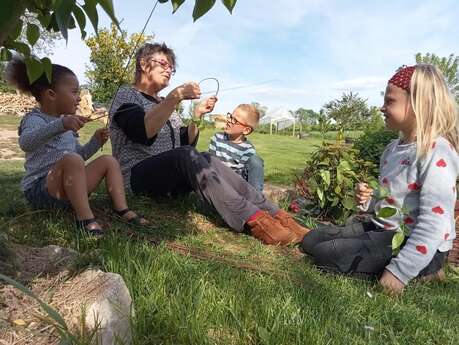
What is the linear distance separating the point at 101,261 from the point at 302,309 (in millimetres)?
839

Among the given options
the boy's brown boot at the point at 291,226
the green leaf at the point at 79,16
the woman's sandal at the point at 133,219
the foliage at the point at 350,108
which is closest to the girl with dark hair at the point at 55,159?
the woman's sandal at the point at 133,219

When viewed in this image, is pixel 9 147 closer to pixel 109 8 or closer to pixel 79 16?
pixel 79 16

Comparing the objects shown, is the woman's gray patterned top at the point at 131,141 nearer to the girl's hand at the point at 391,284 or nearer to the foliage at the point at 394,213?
the foliage at the point at 394,213

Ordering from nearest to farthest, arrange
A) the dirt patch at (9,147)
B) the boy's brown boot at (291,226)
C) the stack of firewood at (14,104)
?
the boy's brown boot at (291,226) < the dirt patch at (9,147) < the stack of firewood at (14,104)

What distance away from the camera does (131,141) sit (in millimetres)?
3289

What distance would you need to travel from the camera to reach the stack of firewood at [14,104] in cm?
1821

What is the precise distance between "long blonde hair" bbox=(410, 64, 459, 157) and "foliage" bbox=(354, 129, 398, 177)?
232 cm

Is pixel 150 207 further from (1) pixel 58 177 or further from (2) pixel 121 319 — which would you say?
(2) pixel 121 319

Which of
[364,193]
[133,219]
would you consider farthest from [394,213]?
[133,219]

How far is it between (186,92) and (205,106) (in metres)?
0.50

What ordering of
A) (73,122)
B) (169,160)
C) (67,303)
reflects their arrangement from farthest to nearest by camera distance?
(169,160) < (73,122) < (67,303)

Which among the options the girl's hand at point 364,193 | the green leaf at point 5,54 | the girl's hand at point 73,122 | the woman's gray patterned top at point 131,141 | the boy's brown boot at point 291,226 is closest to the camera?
the green leaf at point 5,54

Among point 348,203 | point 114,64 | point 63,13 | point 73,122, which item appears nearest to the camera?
point 63,13

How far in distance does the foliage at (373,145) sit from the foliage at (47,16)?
4021 millimetres
